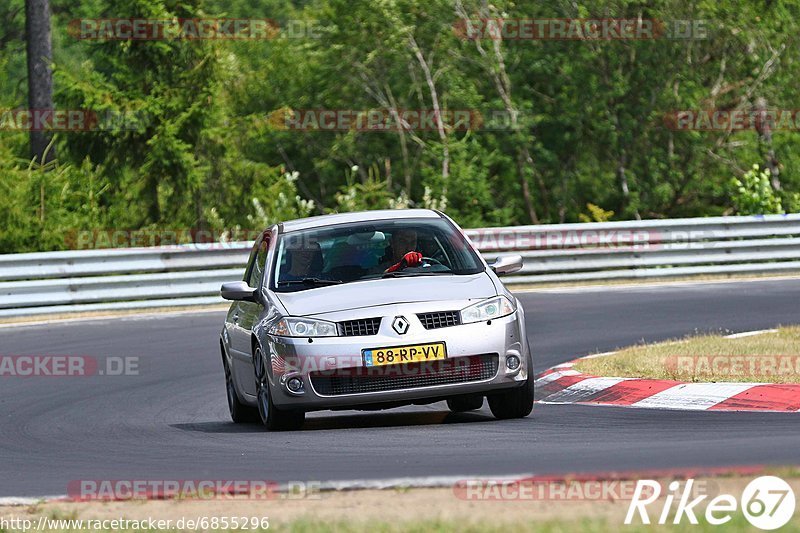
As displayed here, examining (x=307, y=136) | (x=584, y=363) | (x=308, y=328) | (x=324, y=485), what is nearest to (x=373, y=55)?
(x=307, y=136)

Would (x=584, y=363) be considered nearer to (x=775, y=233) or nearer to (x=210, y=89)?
(x=775, y=233)

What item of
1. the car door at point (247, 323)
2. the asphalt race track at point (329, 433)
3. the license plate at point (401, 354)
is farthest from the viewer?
the car door at point (247, 323)

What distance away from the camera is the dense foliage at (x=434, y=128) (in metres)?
27.8

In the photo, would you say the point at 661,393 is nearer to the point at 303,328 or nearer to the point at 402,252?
the point at 402,252

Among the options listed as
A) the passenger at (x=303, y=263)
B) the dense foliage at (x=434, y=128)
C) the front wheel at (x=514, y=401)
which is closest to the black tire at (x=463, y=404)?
the front wheel at (x=514, y=401)

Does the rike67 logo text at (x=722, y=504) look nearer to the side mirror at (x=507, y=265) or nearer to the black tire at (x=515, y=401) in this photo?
the black tire at (x=515, y=401)

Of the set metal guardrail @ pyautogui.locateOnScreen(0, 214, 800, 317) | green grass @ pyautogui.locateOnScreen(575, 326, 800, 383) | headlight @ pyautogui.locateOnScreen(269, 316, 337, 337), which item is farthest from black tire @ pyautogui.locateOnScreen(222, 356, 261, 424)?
metal guardrail @ pyautogui.locateOnScreen(0, 214, 800, 317)

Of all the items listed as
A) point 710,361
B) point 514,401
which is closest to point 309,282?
point 514,401

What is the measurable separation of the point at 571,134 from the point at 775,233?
12.9 meters

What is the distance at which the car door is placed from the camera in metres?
10.8

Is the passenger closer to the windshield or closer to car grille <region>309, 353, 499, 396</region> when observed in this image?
the windshield

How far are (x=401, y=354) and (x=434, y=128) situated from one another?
90.6 feet

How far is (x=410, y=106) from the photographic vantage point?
127ft

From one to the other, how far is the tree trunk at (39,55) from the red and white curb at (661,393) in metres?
15.8
